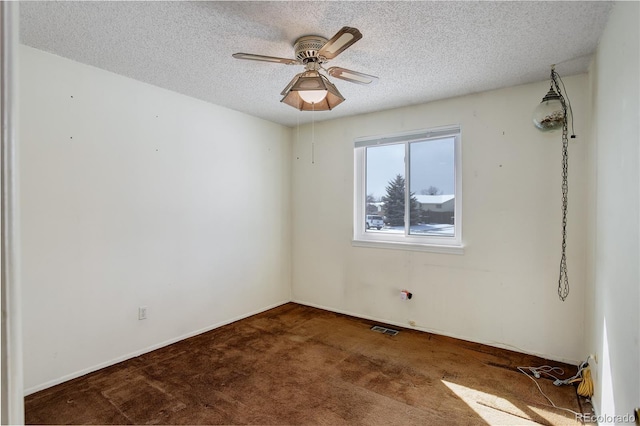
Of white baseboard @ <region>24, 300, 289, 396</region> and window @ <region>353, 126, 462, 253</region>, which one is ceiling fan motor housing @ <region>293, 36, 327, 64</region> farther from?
white baseboard @ <region>24, 300, 289, 396</region>

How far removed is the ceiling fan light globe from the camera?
7.40 ft

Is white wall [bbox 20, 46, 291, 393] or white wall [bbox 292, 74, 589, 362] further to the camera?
white wall [bbox 292, 74, 589, 362]

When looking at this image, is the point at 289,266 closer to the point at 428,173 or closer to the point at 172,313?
the point at 172,313

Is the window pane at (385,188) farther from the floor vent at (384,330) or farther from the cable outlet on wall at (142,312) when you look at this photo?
the cable outlet on wall at (142,312)

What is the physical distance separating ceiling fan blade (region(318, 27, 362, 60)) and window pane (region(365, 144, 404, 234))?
202 centimetres

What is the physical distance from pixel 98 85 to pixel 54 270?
1.46 metres

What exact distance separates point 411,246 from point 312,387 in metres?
1.82

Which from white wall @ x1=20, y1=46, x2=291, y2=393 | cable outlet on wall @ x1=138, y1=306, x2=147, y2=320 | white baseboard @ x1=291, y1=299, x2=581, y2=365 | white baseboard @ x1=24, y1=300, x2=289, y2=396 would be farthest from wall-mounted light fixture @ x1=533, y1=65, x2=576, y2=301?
cable outlet on wall @ x1=138, y1=306, x2=147, y2=320

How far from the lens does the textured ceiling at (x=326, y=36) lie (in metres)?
1.92

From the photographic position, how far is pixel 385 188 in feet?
13.1

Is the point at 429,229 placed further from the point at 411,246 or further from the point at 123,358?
the point at 123,358

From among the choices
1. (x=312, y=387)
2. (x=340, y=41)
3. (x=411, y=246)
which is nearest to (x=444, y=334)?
(x=411, y=246)

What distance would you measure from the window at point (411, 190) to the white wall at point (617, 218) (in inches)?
48.4

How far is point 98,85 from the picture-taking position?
8.92 ft
